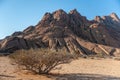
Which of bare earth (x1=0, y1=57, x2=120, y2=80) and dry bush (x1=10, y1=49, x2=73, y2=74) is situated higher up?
dry bush (x1=10, y1=49, x2=73, y2=74)

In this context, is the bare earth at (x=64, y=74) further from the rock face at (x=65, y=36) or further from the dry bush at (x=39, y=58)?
the rock face at (x=65, y=36)

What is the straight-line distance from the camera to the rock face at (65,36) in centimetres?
7075

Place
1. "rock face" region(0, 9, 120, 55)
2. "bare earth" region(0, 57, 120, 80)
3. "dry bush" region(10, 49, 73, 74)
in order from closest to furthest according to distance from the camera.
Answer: "bare earth" region(0, 57, 120, 80) → "dry bush" region(10, 49, 73, 74) → "rock face" region(0, 9, 120, 55)

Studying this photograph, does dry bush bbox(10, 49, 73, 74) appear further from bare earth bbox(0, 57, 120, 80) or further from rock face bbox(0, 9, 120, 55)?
rock face bbox(0, 9, 120, 55)

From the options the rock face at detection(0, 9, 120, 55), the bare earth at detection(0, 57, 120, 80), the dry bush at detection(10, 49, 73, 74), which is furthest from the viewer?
the rock face at detection(0, 9, 120, 55)

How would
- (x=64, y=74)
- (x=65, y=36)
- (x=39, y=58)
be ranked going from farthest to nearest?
1. (x=65, y=36)
2. (x=64, y=74)
3. (x=39, y=58)

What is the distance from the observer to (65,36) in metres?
83.6

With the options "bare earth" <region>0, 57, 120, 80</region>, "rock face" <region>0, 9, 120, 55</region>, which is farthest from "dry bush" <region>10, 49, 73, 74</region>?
"rock face" <region>0, 9, 120, 55</region>

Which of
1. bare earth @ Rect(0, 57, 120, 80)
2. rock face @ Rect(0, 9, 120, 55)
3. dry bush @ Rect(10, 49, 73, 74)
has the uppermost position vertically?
rock face @ Rect(0, 9, 120, 55)

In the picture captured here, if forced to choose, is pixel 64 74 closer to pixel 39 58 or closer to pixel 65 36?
pixel 39 58

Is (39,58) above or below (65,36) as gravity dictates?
below

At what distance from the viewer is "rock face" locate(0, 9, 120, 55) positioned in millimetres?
70750

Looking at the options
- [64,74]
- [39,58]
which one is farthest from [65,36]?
[39,58]

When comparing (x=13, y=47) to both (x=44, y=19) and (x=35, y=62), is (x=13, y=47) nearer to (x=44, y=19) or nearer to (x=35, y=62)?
(x=44, y=19)
